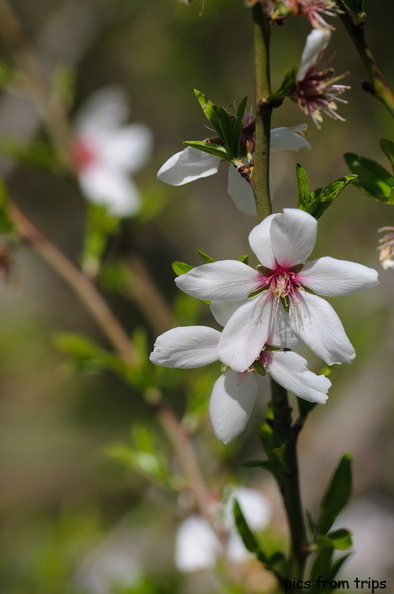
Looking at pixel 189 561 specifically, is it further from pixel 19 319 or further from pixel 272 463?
pixel 19 319

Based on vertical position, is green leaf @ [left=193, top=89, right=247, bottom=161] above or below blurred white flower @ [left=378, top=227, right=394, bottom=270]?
above

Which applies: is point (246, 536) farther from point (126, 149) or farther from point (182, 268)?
point (126, 149)

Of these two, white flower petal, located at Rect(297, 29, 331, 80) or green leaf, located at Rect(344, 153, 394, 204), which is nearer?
white flower petal, located at Rect(297, 29, 331, 80)

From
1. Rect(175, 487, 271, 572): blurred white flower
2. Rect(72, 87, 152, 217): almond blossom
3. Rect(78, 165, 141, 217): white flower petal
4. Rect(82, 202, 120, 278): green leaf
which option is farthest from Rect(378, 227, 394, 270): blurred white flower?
Rect(72, 87, 152, 217): almond blossom

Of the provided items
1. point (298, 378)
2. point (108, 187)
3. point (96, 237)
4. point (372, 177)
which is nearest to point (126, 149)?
point (108, 187)

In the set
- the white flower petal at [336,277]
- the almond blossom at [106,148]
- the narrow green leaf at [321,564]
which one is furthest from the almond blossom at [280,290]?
the almond blossom at [106,148]

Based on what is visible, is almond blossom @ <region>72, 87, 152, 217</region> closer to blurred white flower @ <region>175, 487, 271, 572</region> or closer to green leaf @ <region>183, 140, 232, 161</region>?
Result: blurred white flower @ <region>175, 487, 271, 572</region>
